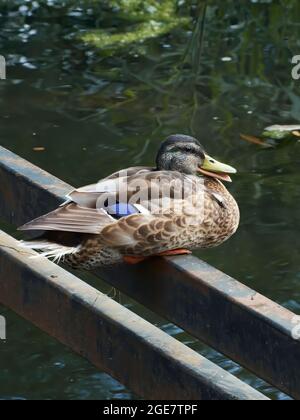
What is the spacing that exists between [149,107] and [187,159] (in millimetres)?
3197

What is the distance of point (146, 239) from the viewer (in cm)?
359

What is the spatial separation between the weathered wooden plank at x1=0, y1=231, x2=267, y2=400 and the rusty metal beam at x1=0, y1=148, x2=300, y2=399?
0.20 meters

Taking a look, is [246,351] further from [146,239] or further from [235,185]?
[235,185]


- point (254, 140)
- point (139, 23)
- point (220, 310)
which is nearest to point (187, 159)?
point (220, 310)

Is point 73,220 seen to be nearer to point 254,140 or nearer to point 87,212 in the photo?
point 87,212

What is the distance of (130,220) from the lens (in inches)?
142

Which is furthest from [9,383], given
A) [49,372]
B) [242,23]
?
[242,23]

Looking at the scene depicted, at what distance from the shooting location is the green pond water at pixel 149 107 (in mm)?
5004

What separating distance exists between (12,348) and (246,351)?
7.35 feet

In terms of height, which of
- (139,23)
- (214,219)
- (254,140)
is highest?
(214,219)

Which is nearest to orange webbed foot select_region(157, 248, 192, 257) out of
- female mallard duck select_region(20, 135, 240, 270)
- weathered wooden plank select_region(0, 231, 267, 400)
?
female mallard duck select_region(20, 135, 240, 270)

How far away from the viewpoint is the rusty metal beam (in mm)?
2736

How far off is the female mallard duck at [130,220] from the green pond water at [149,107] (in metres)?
1.11

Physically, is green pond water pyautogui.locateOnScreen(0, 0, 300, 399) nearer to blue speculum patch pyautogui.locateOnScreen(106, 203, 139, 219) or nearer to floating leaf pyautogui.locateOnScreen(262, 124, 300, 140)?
floating leaf pyautogui.locateOnScreen(262, 124, 300, 140)
